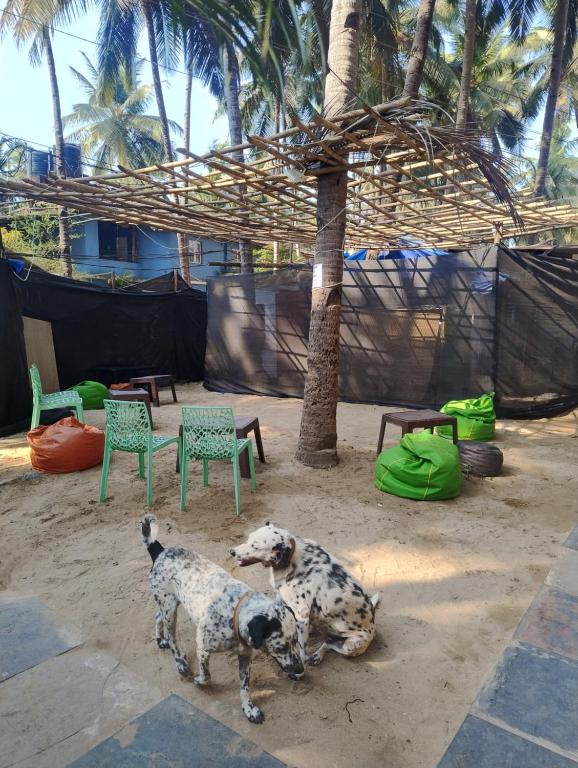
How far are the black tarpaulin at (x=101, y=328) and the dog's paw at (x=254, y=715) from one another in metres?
5.56

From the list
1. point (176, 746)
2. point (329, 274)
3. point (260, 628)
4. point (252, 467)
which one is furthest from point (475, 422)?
point (176, 746)

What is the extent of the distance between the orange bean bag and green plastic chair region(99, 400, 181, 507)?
0.94 m

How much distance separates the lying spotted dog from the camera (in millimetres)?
2062

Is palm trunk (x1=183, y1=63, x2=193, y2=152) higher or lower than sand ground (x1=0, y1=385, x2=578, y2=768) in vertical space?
higher

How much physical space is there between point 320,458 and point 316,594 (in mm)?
2710

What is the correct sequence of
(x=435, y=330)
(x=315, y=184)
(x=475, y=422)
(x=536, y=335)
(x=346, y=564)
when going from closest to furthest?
(x=346, y=564)
(x=315, y=184)
(x=475, y=422)
(x=536, y=335)
(x=435, y=330)

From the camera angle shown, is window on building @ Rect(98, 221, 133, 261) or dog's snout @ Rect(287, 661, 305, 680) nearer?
dog's snout @ Rect(287, 661, 305, 680)

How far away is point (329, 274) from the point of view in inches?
182

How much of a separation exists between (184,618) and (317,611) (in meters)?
0.75

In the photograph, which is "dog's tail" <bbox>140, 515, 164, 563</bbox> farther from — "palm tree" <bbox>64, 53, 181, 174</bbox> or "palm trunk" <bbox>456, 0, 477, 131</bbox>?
"palm tree" <bbox>64, 53, 181, 174</bbox>

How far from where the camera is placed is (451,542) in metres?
3.22

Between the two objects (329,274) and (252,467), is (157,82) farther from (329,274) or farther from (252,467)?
(252,467)

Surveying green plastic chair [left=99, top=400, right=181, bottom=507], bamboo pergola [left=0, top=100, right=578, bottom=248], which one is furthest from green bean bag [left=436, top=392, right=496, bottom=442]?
green plastic chair [left=99, top=400, right=181, bottom=507]

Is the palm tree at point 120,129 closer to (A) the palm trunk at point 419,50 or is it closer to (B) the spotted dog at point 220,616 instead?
Answer: (A) the palm trunk at point 419,50
